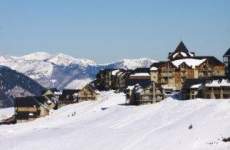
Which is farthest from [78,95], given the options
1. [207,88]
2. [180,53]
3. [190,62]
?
[207,88]

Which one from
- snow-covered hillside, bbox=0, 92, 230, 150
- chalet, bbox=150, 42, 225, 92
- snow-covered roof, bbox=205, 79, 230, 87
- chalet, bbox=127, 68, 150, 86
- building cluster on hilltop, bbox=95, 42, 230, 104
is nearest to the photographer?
snow-covered hillside, bbox=0, 92, 230, 150

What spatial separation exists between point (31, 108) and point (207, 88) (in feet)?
170

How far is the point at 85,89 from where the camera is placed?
5901 inches

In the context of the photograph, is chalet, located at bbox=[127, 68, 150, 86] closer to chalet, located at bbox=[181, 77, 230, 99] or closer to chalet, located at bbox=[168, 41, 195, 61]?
chalet, located at bbox=[168, 41, 195, 61]

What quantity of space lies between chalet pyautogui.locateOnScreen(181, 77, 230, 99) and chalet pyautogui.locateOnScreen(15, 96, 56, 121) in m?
42.9

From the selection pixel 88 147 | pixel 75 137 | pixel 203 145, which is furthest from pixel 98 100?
pixel 203 145

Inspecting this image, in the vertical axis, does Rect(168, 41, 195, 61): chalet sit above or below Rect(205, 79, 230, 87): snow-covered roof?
above

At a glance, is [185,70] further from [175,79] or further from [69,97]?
[69,97]

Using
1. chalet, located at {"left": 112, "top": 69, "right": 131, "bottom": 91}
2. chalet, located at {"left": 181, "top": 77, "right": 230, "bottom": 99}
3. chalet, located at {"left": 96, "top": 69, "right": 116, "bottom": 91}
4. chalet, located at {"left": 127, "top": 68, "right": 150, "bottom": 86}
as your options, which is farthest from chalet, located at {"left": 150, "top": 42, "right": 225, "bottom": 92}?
chalet, located at {"left": 96, "top": 69, "right": 116, "bottom": 91}

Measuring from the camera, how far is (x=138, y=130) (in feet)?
296

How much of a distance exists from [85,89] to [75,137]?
60.9 metres

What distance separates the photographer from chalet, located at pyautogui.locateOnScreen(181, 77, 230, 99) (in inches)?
4370

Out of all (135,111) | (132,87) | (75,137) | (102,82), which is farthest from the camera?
(102,82)

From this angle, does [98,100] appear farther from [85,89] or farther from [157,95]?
[157,95]
